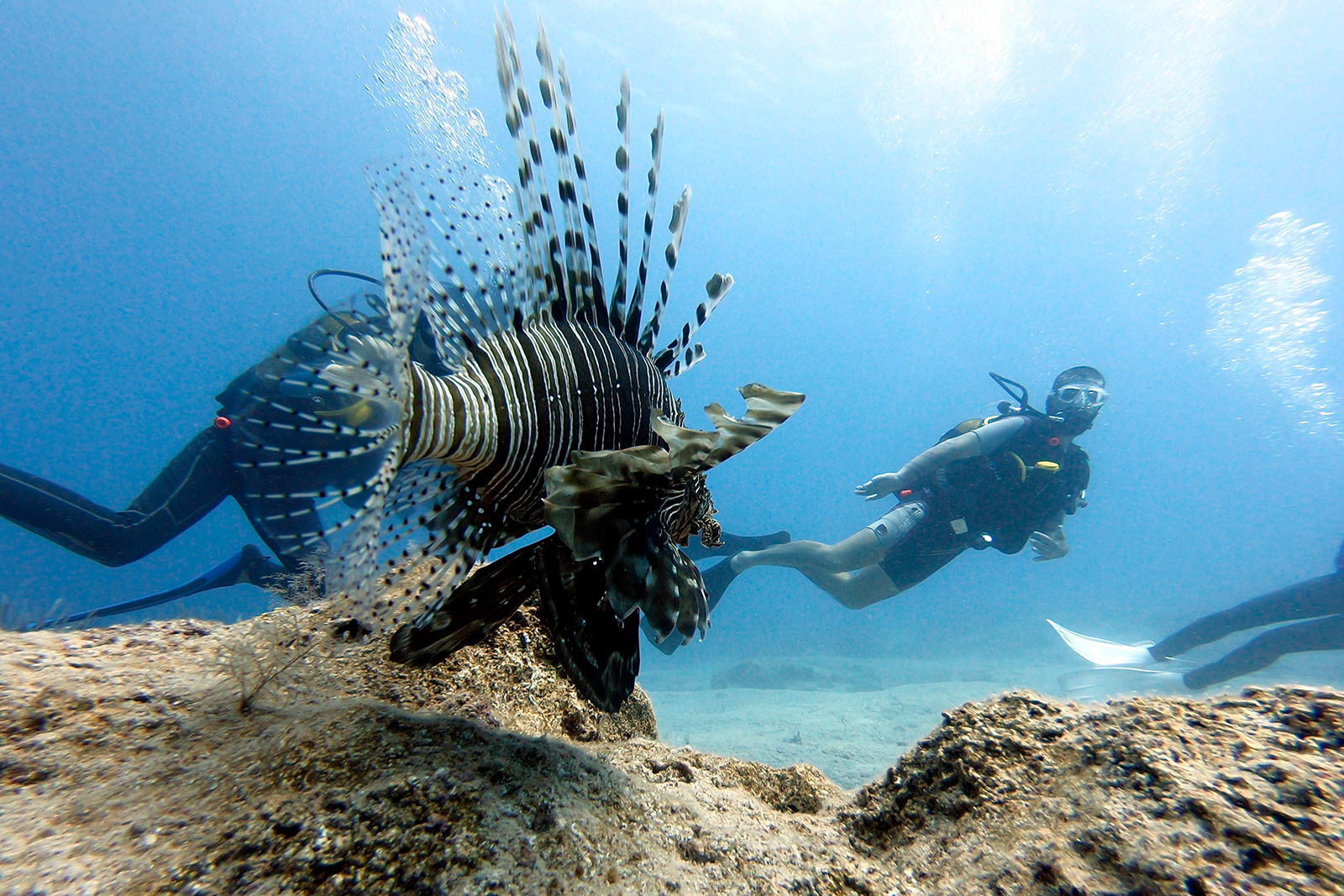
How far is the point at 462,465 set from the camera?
173cm

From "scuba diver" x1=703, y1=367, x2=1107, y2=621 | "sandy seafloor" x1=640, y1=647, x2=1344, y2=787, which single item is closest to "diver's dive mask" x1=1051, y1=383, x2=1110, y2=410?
"scuba diver" x1=703, y1=367, x2=1107, y2=621

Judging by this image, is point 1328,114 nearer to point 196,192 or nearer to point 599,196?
point 599,196

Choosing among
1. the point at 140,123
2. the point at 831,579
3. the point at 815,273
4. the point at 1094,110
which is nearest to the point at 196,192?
the point at 140,123

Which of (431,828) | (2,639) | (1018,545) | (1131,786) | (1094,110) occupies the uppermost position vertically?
(1094,110)

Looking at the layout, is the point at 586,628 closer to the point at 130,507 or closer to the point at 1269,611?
the point at 130,507

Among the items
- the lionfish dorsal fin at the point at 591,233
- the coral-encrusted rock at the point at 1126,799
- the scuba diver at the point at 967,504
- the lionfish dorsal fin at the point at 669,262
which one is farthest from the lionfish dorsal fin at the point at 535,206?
the scuba diver at the point at 967,504

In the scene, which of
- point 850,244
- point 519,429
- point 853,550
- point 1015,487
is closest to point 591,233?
point 519,429

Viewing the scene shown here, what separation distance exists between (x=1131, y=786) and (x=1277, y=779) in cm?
24

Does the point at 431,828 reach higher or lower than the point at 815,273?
lower

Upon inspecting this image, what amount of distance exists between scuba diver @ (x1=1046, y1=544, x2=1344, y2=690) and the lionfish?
10.3m

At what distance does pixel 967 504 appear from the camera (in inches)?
355

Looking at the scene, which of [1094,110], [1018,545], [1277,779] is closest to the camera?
[1277,779]

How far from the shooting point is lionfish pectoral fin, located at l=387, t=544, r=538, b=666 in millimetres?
1687

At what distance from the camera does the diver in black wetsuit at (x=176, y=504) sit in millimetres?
5480
